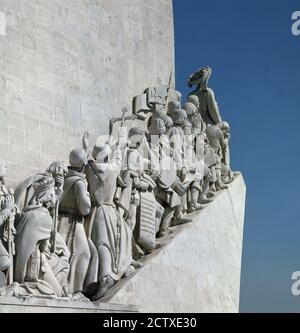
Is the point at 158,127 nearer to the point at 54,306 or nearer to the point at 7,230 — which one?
the point at 7,230

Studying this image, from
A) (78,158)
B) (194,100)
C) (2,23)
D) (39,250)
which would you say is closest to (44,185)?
(39,250)

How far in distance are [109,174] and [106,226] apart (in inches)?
21.7

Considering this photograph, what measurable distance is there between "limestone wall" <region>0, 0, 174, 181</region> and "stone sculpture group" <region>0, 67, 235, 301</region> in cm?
37

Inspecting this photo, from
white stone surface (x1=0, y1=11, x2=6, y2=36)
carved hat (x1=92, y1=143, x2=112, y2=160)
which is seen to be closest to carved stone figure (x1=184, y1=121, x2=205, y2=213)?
carved hat (x1=92, y1=143, x2=112, y2=160)

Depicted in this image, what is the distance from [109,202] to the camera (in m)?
7.72

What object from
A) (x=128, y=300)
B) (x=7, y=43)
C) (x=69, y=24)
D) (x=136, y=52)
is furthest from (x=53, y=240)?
(x=136, y=52)

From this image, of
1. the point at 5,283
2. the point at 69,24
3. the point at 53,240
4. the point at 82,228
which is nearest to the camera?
the point at 5,283

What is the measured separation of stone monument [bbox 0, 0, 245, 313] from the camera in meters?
6.74

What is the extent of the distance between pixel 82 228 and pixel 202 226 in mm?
2658

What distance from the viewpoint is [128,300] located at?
7.55 m

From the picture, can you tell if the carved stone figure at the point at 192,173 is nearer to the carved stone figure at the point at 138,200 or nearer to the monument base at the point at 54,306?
the carved stone figure at the point at 138,200

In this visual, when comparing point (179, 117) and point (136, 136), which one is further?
point (179, 117)

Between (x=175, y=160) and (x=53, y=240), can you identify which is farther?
(x=175, y=160)

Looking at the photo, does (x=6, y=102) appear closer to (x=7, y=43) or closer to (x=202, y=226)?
(x=7, y=43)
